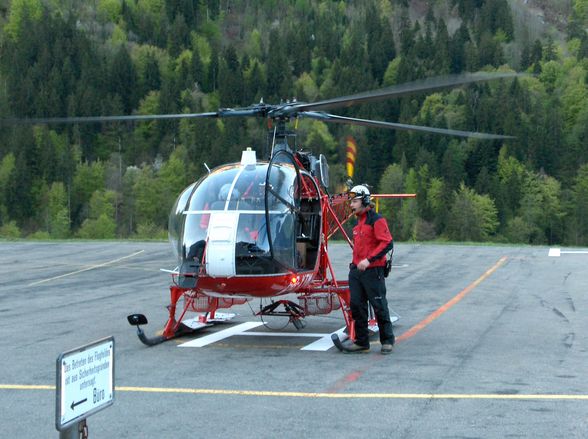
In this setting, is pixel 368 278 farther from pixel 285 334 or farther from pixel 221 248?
pixel 285 334

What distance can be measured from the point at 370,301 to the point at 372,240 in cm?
74

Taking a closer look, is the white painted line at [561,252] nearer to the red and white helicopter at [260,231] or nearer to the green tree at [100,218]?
the red and white helicopter at [260,231]

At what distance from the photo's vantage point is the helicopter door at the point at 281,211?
36.9 feet

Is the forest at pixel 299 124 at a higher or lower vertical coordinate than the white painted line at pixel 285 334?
higher

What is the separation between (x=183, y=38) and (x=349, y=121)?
6902 inches

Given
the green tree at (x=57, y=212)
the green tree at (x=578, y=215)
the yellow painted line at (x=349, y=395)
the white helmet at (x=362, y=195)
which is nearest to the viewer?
the yellow painted line at (x=349, y=395)

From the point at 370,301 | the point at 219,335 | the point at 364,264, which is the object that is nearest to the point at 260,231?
the point at 364,264

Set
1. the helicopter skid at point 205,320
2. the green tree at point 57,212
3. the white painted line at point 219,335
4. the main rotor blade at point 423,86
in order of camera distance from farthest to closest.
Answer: the green tree at point 57,212 < the helicopter skid at point 205,320 < the white painted line at point 219,335 < the main rotor blade at point 423,86

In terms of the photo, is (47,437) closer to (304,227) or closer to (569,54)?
(304,227)

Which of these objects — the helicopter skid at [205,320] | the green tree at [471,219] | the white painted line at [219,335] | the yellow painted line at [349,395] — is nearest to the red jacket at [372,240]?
the white painted line at [219,335]

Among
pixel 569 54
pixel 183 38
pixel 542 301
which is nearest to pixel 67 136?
pixel 183 38

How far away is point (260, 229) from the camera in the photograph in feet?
36.8

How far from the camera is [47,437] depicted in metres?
7.27

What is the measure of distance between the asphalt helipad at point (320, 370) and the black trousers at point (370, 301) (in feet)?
0.82
